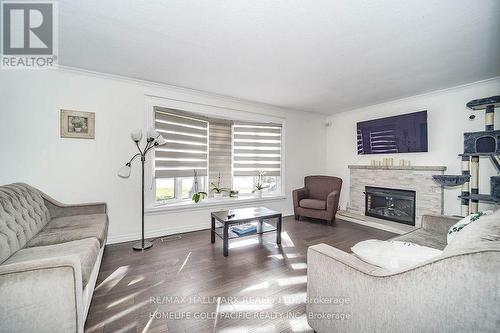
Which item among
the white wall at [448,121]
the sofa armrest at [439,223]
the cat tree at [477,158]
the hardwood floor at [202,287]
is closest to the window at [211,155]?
the hardwood floor at [202,287]

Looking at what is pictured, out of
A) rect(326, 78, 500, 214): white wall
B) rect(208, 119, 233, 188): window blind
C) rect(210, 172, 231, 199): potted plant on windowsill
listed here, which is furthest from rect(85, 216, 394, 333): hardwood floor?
rect(326, 78, 500, 214): white wall

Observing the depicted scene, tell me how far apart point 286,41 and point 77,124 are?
3011 mm

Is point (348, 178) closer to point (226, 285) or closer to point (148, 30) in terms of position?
point (226, 285)

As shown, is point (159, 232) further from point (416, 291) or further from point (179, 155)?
point (416, 291)

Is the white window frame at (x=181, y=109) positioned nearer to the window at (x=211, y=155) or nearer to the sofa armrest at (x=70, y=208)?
the window at (x=211, y=155)

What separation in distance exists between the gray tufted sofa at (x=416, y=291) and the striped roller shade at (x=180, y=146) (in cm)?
287

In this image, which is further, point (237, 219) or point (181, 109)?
point (181, 109)

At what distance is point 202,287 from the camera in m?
2.05

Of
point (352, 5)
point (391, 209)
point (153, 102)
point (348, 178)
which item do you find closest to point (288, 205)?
point (348, 178)

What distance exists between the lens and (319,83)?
3338mm

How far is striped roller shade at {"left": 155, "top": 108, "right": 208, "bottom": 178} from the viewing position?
351 cm

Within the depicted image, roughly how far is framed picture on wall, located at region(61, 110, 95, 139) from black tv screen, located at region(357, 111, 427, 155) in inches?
202

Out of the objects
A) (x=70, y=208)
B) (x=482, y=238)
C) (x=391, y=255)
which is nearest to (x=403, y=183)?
(x=391, y=255)

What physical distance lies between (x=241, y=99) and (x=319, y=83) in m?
1.57
